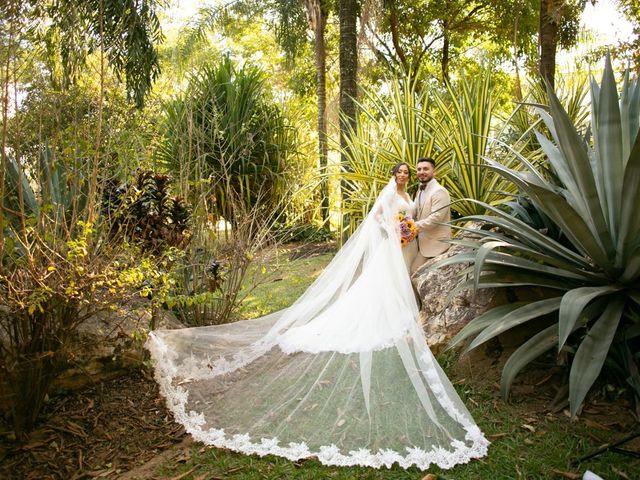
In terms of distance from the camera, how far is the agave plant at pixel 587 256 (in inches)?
125

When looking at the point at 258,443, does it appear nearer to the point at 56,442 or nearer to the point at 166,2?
the point at 56,442

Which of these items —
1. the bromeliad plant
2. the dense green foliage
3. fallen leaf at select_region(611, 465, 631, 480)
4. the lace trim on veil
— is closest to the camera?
fallen leaf at select_region(611, 465, 631, 480)

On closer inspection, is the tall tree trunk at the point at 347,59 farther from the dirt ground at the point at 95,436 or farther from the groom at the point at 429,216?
the dirt ground at the point at 95,436

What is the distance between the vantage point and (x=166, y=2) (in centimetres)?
826

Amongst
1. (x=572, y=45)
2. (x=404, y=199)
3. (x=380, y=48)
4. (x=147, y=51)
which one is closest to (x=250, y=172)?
(x=147, y=51)

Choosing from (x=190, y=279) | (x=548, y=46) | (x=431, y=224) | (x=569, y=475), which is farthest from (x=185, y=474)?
(x=548, y=46)

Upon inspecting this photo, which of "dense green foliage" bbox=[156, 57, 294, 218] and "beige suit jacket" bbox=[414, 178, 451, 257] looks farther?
"dense green foliage" bbox=[156, 57, 294, 218]

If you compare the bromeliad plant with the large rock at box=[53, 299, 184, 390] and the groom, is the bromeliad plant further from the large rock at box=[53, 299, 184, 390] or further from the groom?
the large rock at box=[53, 299, 184, 390]

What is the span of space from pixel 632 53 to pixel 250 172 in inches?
453

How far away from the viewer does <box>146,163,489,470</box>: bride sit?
3.20 m

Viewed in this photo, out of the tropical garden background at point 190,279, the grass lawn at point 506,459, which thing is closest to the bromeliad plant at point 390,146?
the tropical garden background at point 190,279

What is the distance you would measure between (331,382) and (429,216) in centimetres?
234

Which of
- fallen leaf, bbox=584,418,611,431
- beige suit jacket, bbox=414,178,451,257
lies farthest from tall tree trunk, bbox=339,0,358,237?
fallen leaf, bbox=584,418,611,431

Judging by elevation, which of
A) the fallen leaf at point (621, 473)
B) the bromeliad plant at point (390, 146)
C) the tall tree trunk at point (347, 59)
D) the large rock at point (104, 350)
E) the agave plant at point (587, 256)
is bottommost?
the fallen leaf at point (621, 473)
